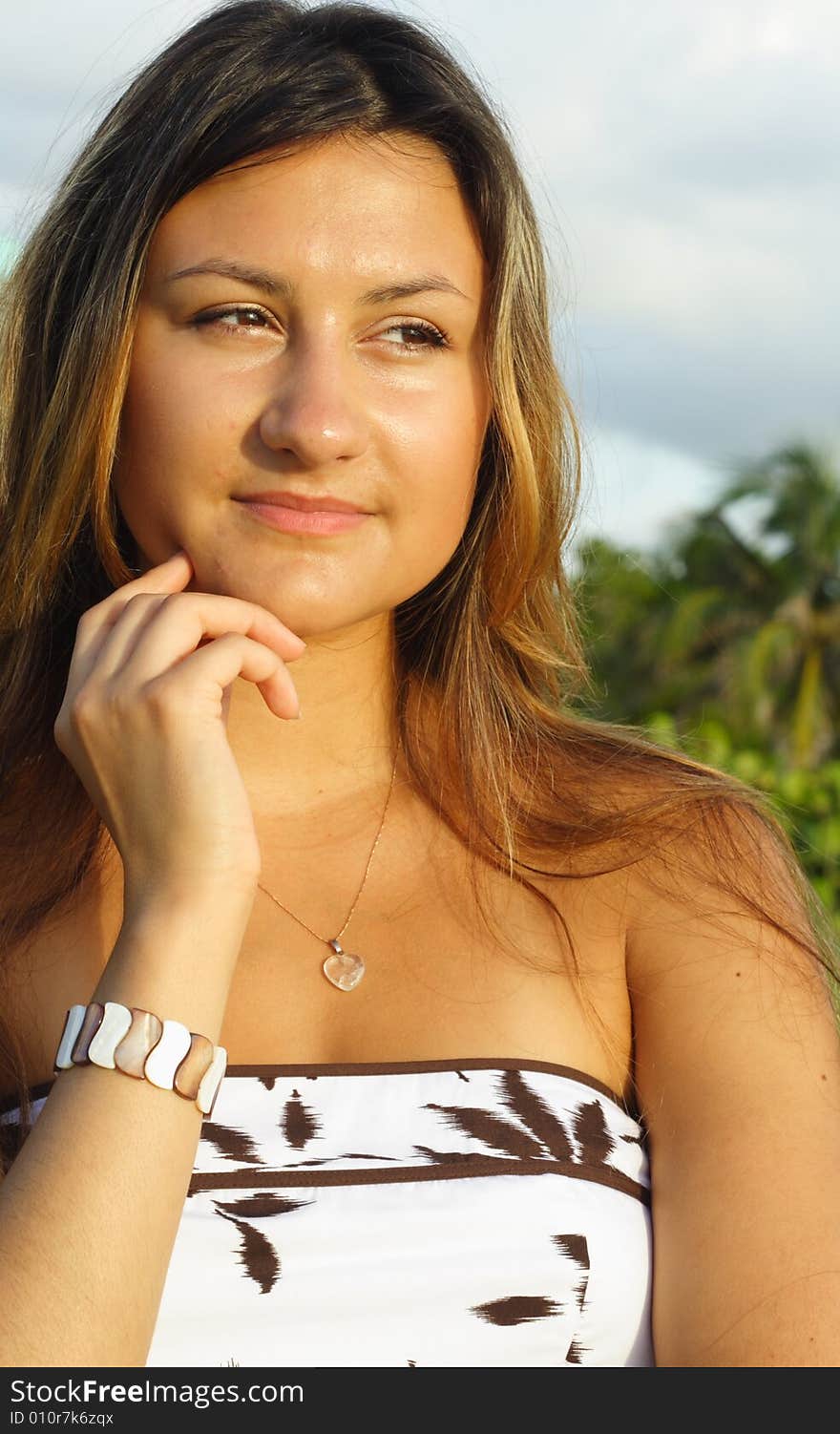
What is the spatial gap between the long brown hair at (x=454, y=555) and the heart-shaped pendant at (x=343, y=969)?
28cm

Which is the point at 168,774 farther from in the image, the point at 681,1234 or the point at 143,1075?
the point at 681,1234

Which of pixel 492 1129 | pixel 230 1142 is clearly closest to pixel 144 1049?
pixel 230 1142

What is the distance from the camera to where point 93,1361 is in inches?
86.9

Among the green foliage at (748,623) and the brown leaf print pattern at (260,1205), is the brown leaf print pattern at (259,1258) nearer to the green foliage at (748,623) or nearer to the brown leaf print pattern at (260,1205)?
the brown leaf print pattern at (260,1205)

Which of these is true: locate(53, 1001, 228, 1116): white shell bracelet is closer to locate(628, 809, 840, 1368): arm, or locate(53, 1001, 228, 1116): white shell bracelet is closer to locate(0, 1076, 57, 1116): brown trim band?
locate(0, 1076, 57, 1116): brown trim band

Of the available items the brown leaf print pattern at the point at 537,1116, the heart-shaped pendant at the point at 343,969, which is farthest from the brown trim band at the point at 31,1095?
the brown leaf print pattern at the point at 537,1116

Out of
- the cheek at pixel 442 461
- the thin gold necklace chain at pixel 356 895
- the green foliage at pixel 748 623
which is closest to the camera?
the cheek at pixel 442 461

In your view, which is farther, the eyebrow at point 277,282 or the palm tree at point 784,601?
the palm tree at point 784,601

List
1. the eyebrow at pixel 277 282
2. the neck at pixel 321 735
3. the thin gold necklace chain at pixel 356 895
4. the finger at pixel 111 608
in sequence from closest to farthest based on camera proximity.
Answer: the finger at pixel 111 608
the eyebrow at pixel 277 282
the thin gold necklace chain at pixel 356 895
the neck at pixel 321 735

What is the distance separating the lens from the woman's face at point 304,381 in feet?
9.50

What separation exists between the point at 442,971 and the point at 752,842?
648 mm

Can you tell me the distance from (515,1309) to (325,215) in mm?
1887

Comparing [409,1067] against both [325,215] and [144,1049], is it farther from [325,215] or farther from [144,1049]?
[325,215]

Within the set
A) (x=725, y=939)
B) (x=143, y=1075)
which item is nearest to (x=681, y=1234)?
(x=725, y=939)
